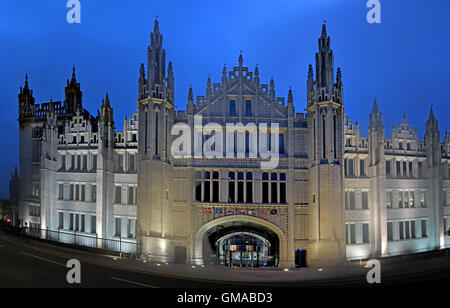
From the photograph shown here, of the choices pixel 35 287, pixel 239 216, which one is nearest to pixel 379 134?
pixel 239 216

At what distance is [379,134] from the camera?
3469cm

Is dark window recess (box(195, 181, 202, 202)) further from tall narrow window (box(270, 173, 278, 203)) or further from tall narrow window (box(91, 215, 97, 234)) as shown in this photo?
tall narrow window (box(91, 215, 97, 234))

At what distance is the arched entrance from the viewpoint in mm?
32812

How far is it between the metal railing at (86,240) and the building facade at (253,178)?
70 cm

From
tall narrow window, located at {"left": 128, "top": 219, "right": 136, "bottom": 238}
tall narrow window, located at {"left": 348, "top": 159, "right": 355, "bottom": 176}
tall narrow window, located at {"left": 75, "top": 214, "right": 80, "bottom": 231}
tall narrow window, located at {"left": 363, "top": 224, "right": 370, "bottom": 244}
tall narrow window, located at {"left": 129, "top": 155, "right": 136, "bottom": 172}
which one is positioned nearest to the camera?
tall narrow window, located at {"left": 363, "top": 224, "right": 370, "bottom": 244}

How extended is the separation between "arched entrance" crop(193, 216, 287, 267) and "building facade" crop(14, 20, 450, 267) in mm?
107

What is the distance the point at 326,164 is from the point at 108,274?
2131 centimetres

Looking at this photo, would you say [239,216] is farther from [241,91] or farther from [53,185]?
[53,185]

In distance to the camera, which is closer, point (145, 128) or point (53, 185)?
point (145, 128)

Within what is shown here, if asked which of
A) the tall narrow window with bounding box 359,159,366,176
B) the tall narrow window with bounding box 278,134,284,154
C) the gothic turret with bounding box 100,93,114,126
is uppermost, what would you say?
the gothic turret with bounding box 100,93,114,126

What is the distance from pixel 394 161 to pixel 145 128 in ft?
90.1

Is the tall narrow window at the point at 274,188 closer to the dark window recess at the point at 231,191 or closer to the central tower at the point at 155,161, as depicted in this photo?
the dark window recess at the point at 231,191

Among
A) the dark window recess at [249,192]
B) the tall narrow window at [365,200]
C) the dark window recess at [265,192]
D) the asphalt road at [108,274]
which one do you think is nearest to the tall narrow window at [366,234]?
the tall narrow window at [365,200]

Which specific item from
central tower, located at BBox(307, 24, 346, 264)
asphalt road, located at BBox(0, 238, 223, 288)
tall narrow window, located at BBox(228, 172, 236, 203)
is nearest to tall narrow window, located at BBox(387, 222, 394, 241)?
central tower, located at BBox(307, 24, 346, 264)
